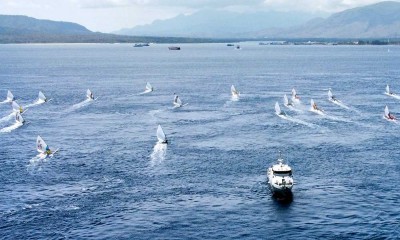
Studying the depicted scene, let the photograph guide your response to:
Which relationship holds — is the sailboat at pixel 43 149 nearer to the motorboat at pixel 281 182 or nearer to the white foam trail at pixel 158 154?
the white foam trail at pixel 158 154

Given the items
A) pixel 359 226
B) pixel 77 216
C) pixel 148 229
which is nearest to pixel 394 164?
pixel 359 226

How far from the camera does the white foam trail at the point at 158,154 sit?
120 metres

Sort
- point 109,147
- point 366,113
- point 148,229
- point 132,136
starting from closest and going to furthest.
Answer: point 148,229
point 109,147
point 132,136
point 366,113

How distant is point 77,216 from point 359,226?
43161 millimetres

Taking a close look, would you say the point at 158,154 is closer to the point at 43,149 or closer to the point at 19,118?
the point at 43,149

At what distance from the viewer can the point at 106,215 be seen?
88125 mm

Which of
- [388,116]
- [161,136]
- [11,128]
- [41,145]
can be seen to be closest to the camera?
[41,145]

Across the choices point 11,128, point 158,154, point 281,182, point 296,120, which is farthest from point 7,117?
point 281,182

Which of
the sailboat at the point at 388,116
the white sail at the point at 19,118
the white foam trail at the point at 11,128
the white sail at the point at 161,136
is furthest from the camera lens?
the white sail at the point at 19,118

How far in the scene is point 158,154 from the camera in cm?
12531

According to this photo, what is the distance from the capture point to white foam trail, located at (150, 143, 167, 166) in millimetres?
119600

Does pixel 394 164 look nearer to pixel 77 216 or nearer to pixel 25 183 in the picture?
pixel 77 216

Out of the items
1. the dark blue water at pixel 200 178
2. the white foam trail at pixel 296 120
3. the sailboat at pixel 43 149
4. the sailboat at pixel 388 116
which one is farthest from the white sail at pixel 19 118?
the sailboat at pixel 388 116

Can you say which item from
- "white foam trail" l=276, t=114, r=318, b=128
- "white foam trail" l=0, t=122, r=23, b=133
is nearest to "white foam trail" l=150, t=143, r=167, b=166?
"white foam trail" l=276, t=114, r=318, b=128
